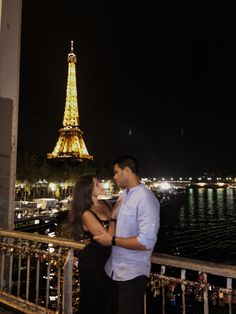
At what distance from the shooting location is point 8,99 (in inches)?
246

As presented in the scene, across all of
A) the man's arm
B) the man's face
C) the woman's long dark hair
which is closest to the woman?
the woman's long dark hair

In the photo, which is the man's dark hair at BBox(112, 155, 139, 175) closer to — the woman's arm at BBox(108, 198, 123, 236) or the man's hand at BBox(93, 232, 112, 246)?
the woman's arm at BBox(108, 198, 123, 236)

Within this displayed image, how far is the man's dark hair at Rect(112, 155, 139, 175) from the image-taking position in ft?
10.7

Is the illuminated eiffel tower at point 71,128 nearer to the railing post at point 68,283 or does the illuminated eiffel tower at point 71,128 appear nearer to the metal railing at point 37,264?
the metal railing at point 37,264

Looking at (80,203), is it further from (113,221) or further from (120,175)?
(120,175)

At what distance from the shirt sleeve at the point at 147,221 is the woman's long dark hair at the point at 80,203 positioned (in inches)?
24.1

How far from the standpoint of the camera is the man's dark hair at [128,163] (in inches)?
128

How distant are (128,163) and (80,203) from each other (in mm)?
617

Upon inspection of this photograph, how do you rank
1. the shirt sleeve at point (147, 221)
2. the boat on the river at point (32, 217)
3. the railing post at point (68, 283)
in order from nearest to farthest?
→ the shirt sleeve at point (147, 221) → the railing post at point (68, 283) → the boat on the river at point (32, 217)

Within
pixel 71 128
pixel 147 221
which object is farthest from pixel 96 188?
pixel 71 128

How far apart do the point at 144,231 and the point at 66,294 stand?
6.79 feet

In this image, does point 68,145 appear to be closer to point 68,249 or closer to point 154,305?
point 154,305

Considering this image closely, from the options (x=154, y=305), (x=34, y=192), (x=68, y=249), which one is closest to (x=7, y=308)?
(x=68, y=249)

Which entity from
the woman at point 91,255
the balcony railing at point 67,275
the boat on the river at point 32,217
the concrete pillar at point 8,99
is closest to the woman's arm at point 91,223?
the woman at point 91,255
